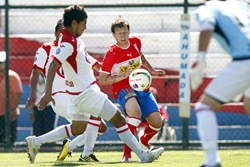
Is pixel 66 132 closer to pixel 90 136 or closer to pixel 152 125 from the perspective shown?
pixel 90 136

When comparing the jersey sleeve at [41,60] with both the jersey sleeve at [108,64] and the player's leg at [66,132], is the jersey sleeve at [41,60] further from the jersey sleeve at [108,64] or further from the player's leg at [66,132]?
the player's leg at [66,132]

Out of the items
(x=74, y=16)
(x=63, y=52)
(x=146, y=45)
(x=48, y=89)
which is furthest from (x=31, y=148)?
(x=146, y=45)

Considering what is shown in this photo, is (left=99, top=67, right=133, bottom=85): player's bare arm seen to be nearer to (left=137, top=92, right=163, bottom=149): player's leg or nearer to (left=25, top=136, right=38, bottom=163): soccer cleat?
(left=137, top=92, right=163, bottom=149): player's leg

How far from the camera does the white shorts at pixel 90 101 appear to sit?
33.0 ft

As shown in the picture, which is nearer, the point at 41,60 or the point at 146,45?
the point at 41,60

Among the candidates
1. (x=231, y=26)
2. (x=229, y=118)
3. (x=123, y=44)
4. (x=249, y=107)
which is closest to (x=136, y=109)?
(x=123, y=44)

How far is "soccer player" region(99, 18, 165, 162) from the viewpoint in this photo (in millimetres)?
10867

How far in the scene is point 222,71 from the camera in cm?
718

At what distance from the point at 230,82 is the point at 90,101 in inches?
128

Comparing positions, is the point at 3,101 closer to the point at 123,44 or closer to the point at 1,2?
the point at 1,2

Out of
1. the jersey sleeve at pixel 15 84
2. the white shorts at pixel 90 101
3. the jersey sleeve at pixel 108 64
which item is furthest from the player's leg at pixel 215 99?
the jersey sleeve at pixel 15 84

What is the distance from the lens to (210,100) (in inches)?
283

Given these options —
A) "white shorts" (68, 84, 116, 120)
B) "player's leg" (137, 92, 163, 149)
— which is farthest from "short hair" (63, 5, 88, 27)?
"player's leg" (137, 92, 163, 149)

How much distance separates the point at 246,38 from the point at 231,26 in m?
0.16
